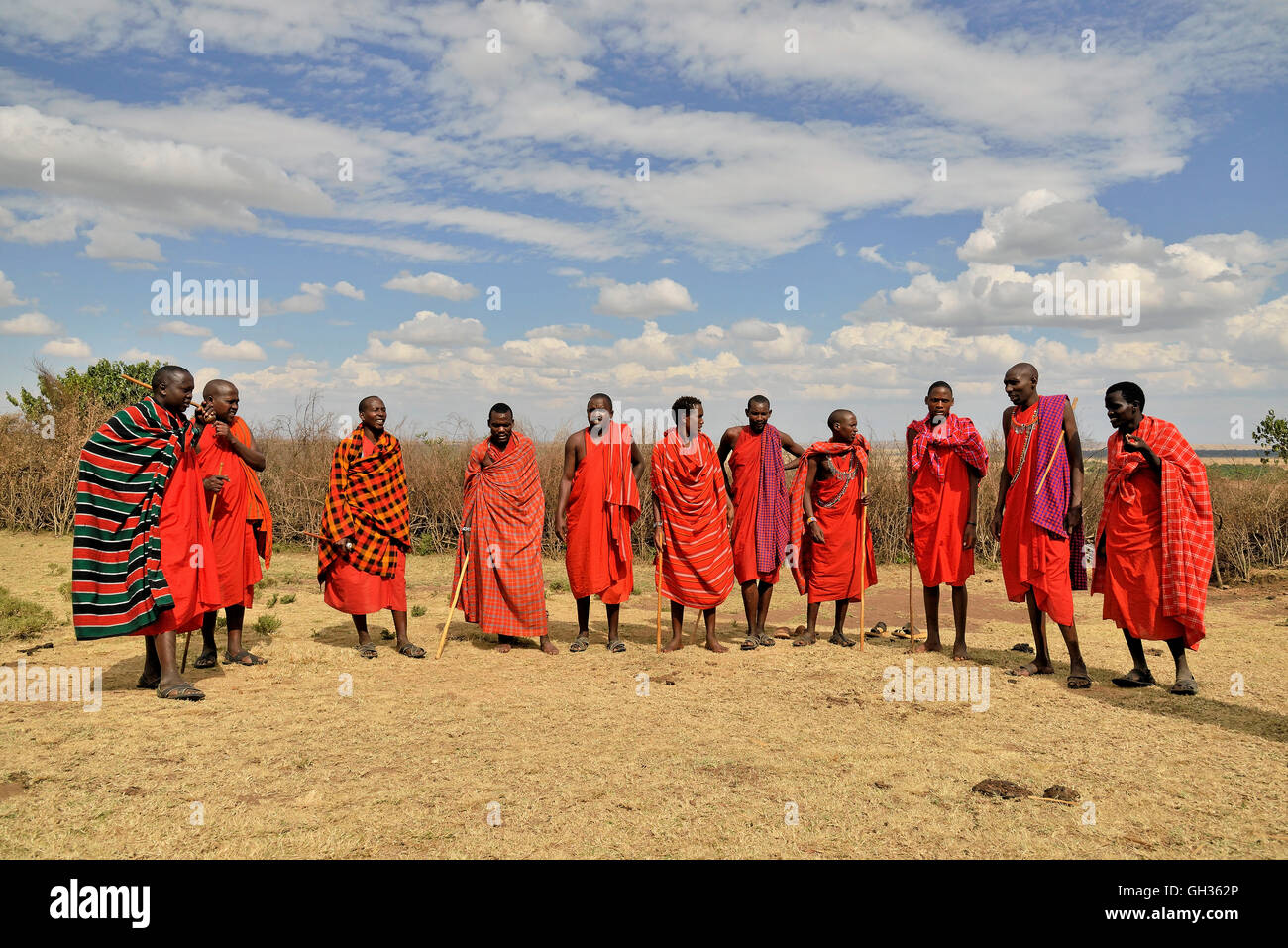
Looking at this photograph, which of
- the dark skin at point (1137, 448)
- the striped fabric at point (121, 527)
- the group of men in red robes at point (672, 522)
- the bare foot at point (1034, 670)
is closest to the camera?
the striped fabric at point (121, 527)

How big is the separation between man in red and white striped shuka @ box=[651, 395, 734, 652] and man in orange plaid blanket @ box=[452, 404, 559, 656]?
1.15 meters

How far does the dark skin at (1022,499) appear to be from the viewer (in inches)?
259

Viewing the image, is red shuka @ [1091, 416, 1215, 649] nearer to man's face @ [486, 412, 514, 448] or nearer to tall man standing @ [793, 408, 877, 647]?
tall man standing @ [793, 408, 877, 647]

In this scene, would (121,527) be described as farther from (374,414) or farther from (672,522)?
(672,522)

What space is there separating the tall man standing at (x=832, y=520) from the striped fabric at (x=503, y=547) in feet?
8.11

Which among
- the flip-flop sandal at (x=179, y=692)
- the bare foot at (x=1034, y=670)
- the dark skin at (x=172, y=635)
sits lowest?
the bare foot at (x=1034, y=670)

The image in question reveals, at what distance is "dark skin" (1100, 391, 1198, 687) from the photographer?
6.18m

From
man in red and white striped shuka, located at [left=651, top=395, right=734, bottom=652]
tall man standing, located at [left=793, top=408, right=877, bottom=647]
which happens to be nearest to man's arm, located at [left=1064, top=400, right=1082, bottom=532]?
tall man standing, located at [left=793, top=408, right=877, bottom=647]

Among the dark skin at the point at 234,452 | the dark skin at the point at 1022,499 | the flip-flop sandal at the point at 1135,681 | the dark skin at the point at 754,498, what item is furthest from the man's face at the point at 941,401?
the dark skin at the point at 234,452

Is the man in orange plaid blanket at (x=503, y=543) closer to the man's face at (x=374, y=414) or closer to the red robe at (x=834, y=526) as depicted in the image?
the man's face at (x=374, y=414)

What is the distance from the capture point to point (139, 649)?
754cm
